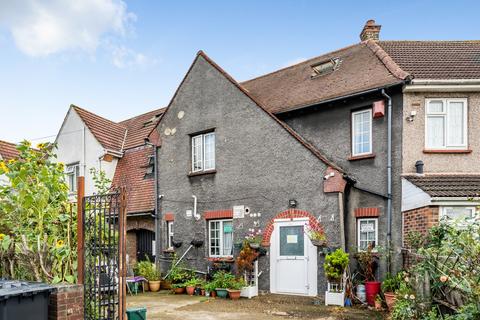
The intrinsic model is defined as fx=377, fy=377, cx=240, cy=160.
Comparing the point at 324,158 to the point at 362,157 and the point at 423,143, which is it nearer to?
the point at 362,157

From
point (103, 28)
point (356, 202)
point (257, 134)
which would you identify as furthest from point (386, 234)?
point (103, 28)

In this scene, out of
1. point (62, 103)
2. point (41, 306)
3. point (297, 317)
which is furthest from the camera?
point (62, 103)

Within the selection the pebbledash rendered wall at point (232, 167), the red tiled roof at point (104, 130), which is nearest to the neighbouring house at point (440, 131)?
the pebbledash rendered wall at point (232, 167)

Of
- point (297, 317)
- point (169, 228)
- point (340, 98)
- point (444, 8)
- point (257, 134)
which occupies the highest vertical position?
point (444, 8)

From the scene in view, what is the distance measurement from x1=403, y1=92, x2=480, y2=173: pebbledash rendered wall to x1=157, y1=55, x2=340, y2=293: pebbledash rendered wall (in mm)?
2608

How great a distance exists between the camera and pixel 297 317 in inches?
352

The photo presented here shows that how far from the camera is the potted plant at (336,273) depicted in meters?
9.99

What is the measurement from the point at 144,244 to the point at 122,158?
15.5 ft

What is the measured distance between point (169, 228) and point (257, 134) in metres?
5.34

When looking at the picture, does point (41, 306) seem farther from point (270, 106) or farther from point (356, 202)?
point (270, 106)

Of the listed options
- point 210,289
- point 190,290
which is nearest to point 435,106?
point 210,289

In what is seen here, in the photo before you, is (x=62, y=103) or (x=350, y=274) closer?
(x=350, y=274)

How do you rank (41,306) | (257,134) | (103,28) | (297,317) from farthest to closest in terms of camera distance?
(257,134), (103,28), (297,317), (41,306)

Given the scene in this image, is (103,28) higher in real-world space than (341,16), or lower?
lower
